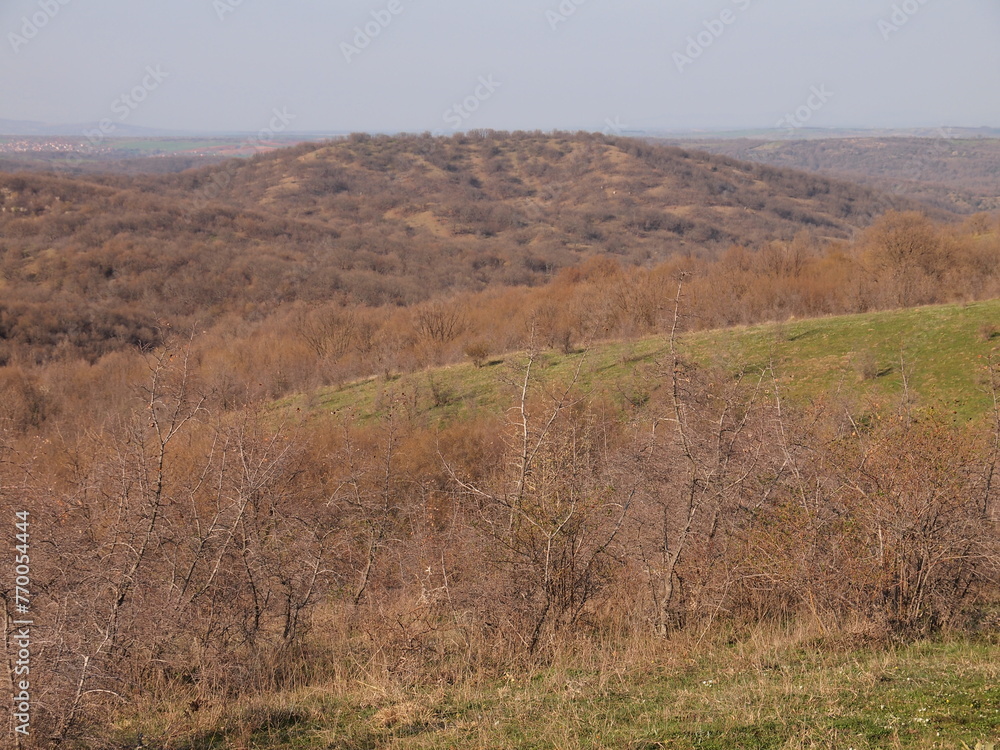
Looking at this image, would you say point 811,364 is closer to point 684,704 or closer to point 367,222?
point 684,704

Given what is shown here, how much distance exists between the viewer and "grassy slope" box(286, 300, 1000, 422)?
53.4 feet

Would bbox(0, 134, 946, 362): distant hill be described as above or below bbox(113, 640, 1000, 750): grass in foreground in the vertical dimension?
above

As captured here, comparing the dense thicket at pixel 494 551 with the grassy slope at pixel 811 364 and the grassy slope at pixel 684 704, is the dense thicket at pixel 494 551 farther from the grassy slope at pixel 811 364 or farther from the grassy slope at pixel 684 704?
the grassy slope at pixel 811 364

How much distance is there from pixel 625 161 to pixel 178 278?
107 meters

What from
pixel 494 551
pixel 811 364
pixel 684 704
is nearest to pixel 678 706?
pixel 684 704

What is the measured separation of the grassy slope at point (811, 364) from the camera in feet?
53.4

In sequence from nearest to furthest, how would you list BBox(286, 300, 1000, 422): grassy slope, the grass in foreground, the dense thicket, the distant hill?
the grass in foreground, the dense thicket, BBox(286, 300, 1000, 422): grassy slope, the distant hill

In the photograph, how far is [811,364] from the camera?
19.6m

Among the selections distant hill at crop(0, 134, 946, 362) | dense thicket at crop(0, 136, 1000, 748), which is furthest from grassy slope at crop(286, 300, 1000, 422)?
distant hill at crop(0, 134, 946, 362)

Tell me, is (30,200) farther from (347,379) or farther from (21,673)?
(21,673)

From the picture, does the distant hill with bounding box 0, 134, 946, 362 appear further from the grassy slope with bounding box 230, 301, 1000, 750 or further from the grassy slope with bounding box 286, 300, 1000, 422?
the grassy slope with bounding box 230, 301, 1000, 750

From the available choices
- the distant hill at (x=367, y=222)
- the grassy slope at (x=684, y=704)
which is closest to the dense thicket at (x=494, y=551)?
the grassy slope at (x=684, y=704)

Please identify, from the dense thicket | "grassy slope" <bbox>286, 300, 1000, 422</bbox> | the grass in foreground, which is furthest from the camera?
"grassy slope" <bbox>286, 300, 1000, 422</bbox>

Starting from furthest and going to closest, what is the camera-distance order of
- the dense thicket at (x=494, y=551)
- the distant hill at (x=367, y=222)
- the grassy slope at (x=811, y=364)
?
the distant hill at (x=367, y=222)
the grassy slope at (x=811, y=364)
the dense thicket at (x=494, y=551)
